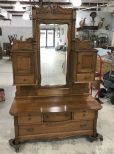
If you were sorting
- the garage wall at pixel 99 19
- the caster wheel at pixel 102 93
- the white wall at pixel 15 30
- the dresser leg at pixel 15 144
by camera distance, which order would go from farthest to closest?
the white wall at pixel 15 30
the garage wall at pixel 99 19
the caster wheel at pixel 102 93
the dresser leg at pixel 15 144

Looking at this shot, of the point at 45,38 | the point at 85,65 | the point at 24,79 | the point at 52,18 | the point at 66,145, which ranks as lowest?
the point at 66,145

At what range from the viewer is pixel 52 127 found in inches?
110

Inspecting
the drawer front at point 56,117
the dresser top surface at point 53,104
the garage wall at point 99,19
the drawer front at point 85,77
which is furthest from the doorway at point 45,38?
the garage wall at point 99,19

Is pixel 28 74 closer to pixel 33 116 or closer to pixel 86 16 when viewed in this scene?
pixel 33 116

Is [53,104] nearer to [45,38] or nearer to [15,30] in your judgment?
[45,38]

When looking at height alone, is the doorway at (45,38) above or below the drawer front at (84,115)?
above

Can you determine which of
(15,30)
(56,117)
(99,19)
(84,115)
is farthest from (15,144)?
(15,30)

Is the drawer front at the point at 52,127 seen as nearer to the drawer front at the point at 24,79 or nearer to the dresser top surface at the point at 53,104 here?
the dresser top surface at the point at 53,104

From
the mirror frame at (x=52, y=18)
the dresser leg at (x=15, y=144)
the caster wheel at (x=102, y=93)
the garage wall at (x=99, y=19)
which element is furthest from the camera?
the garage wall at (x=99, y=19)

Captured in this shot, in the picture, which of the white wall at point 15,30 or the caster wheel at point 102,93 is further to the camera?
the white wall at point 15,30

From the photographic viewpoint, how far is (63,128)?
2.82 metres

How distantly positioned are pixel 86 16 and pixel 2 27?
5.29 meters

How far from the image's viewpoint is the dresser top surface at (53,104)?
266 centimetres

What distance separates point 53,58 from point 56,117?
0.91 m
